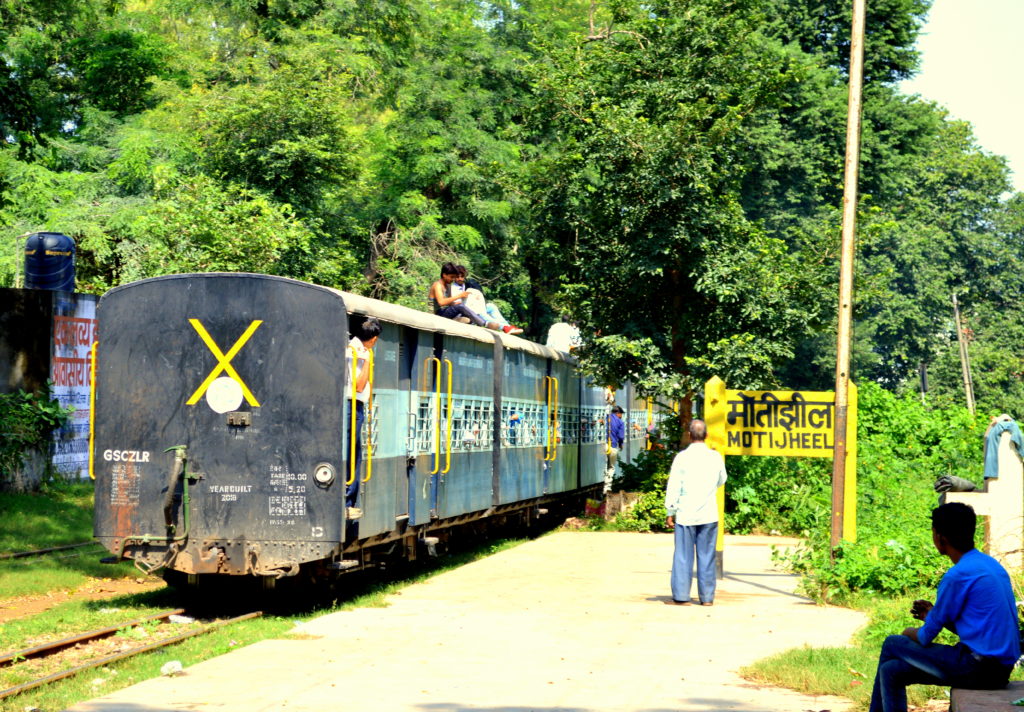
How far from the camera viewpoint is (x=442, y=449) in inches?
614

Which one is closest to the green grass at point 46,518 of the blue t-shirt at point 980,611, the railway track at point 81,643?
the railway track at point 81,643

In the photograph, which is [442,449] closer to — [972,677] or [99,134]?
[972,677]

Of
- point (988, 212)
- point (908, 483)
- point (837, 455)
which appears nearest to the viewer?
point (837, 455)

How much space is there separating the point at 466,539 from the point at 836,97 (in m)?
26.1

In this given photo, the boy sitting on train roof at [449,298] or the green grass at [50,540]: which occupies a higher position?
the boy sitting on train roof at [449,298]

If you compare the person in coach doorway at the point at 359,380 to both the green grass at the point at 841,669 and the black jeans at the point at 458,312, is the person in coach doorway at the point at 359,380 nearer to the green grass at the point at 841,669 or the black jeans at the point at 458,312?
the green grass at the point at 841,669

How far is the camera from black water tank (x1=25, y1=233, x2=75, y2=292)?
2541 centimetres

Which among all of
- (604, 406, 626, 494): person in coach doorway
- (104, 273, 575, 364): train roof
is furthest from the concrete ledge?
(604, 406, 626, 494): person in coach doorway

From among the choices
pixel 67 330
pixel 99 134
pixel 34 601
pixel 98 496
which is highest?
pixel 99 134

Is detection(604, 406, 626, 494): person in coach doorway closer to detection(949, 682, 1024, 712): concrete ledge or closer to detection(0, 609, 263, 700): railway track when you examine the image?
detection(0, 609, 263, 700): railway track

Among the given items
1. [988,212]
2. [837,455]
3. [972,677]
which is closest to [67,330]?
[837,455]

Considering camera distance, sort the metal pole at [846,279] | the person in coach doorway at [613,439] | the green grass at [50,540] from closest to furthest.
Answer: the metal pole at [846,279], the green grass at [50,540], the person in coach doorway at [613,439]

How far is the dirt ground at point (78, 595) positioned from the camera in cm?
1291

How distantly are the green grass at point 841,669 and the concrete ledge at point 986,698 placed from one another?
170cm
